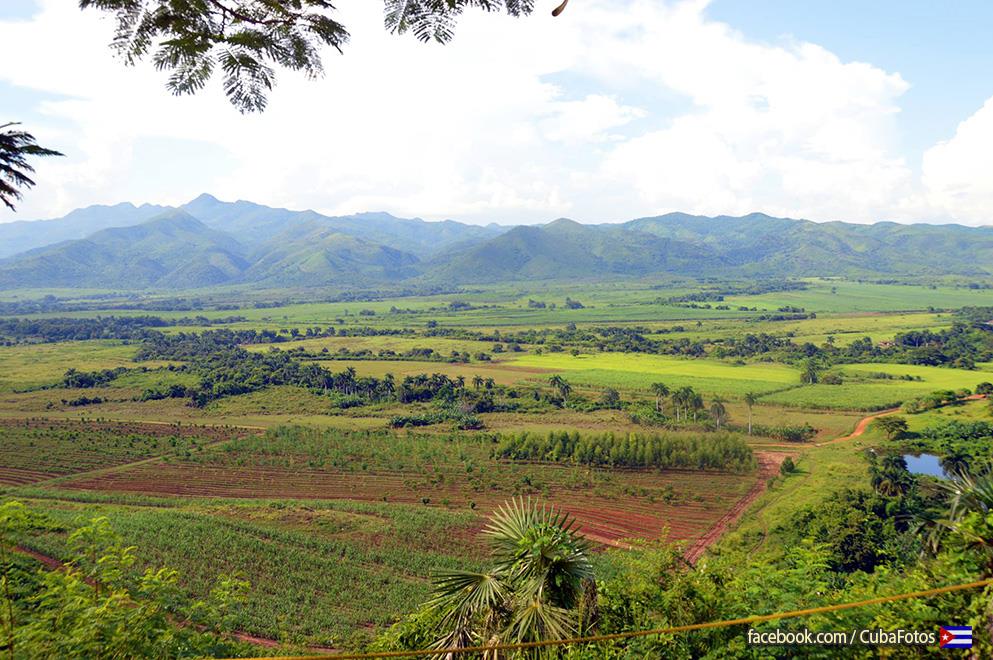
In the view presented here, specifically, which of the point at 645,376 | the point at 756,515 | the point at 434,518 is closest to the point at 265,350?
the point at 645,376

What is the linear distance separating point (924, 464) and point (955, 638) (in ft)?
125

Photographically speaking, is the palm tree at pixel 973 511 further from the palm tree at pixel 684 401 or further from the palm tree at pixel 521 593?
the palm tree at pixel 684 401

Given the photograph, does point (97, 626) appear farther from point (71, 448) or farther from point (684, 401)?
point (684, 401)

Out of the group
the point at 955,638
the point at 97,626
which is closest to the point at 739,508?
the point at 955,638

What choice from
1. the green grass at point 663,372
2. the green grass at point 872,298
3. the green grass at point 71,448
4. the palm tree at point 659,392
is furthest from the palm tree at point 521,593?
the green grass at point 872,298

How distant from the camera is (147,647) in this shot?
518 centimetres

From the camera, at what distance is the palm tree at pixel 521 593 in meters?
5.64

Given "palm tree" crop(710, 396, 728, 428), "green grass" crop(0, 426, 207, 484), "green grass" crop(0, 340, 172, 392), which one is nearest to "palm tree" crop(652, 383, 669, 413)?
"palm tree" crop(710, 396, 728, 428)

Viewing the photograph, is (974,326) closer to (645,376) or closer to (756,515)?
(645,376)

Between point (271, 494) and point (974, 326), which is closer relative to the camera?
point (271, 494)

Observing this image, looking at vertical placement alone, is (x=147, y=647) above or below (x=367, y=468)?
above

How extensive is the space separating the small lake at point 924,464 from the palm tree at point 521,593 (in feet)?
119

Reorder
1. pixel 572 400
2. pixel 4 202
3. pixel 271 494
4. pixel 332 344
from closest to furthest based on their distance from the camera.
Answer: pixel 4 202
pixel 271 494
pixel 572 400
pixel 332 344

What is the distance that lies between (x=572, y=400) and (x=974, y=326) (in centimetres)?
7482
